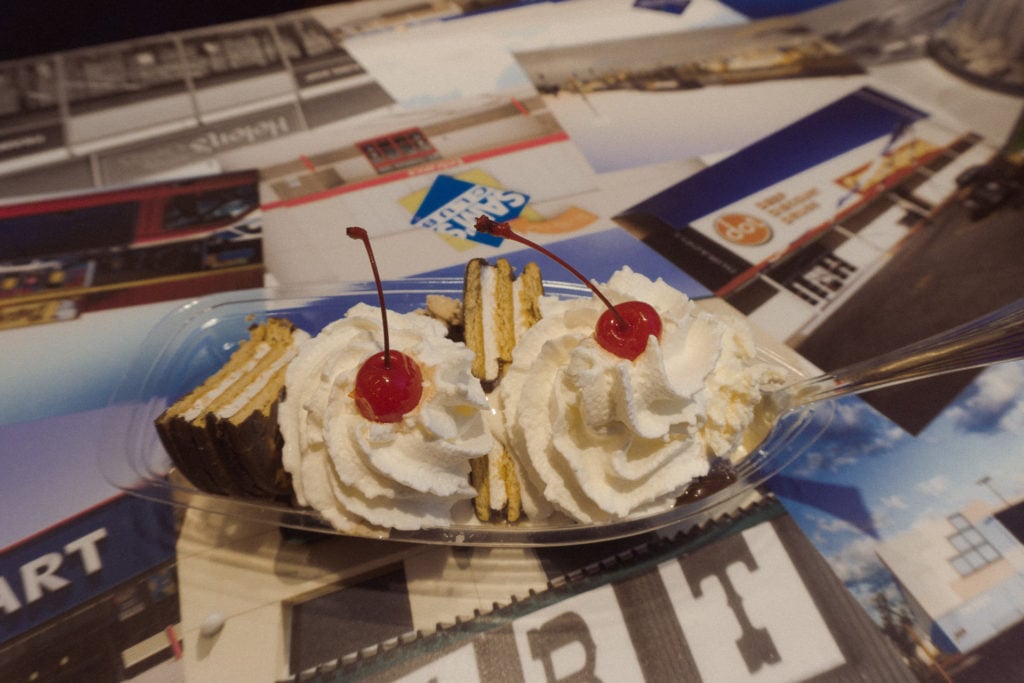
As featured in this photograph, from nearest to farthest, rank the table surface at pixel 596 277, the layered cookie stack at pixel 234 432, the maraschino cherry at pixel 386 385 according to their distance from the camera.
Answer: the maraschino cherry at pixel 386 385 < the layered cookie stack at pixel 234 432 < the table surface at pixel 596 277

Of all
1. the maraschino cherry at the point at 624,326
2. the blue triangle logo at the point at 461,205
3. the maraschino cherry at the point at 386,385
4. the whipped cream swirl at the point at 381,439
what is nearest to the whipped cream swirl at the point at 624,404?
the maraschino cherry at the point at 624,326

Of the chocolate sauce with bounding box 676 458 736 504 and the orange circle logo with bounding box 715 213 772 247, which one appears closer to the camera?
the chocolate sauce with bounding box 676 458 736 504

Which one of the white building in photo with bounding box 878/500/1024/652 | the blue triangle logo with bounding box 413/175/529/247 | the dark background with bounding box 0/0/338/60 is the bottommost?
the white building in photo with bounding box 878/500/1024/652

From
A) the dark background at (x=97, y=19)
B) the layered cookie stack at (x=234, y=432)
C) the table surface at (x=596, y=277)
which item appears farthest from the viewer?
the dark background at (x=97, y=19)

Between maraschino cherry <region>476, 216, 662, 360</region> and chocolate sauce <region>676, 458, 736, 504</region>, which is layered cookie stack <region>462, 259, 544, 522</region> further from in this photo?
chocolate sauce <region>676, 458, 736, 504</region>

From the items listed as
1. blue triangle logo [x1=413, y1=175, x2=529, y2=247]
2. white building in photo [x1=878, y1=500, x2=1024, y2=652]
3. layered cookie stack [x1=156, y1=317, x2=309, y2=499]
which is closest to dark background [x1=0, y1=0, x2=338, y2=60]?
blue triangle logo [x1=413, y1=175, x2=529, y2=247]

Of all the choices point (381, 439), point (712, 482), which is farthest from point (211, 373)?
point (712, 482)

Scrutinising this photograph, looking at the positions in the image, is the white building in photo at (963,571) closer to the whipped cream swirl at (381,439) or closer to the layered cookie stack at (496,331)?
the layered cookie stack at (496,331)
